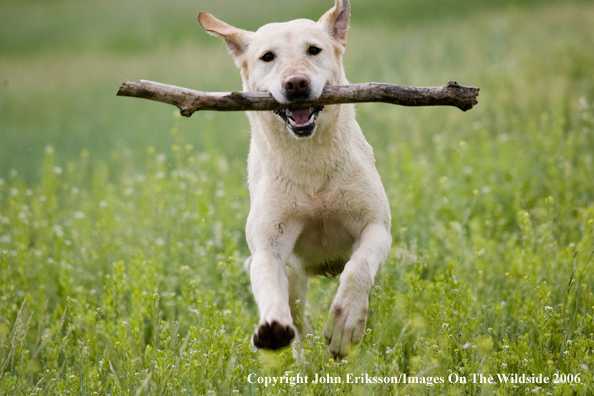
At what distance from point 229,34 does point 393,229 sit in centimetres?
257

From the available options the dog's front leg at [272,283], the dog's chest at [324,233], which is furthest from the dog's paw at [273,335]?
the dog's chest at [324,233]

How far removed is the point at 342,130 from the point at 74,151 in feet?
25.8

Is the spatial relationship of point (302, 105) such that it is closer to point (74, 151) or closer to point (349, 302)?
point (349, 302)

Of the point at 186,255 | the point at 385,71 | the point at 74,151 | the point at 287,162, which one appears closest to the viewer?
the point at 287,162

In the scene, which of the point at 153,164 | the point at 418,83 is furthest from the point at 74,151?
the point at 418,83

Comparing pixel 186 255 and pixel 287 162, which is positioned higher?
pixel 287 162

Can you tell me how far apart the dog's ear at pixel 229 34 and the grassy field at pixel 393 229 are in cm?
163

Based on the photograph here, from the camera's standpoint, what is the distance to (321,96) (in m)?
3.77

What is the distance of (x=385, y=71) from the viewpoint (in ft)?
39.4

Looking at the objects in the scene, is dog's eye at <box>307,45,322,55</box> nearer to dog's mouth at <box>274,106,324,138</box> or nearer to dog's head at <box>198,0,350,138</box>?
dog's head at <box>198,0,350,138</box>

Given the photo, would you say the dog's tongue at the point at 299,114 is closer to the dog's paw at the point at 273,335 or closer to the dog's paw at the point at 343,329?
the dog's paw at the point at 343,329

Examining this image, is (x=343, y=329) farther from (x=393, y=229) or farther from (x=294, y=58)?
(x=393, y=229)

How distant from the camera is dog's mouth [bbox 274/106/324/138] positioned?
3.89 meters

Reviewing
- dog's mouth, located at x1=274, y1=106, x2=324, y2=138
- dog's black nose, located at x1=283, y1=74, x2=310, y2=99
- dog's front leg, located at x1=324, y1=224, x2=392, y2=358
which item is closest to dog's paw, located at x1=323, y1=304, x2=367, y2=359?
dog's front leg, located at x1=324, y1=224, x2=392, y2=358
